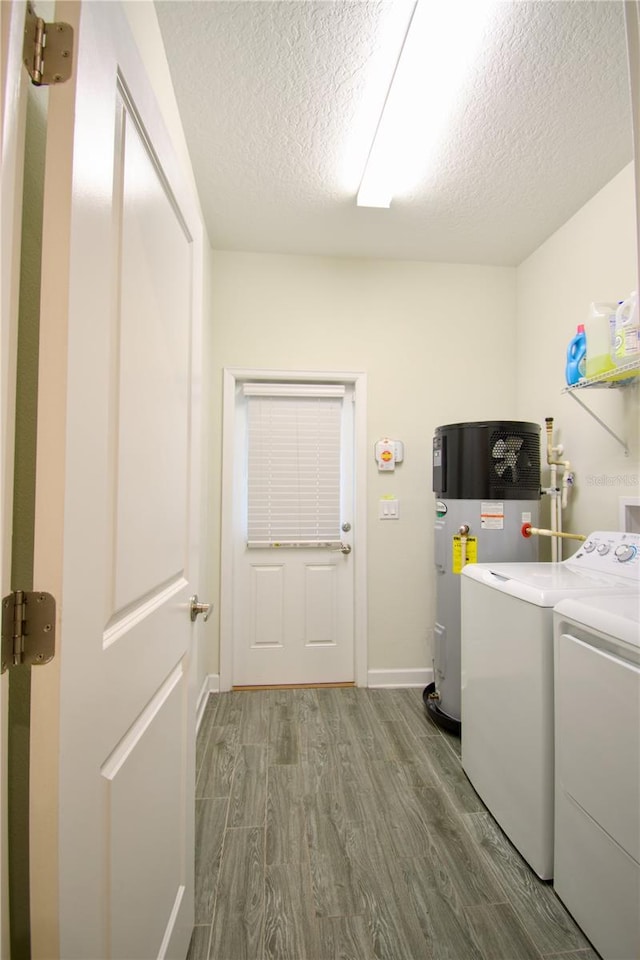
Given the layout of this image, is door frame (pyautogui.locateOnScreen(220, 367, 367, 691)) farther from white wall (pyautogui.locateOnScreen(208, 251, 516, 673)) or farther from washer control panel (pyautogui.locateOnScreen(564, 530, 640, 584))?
washer control panel (pyautogui.locateOnScreen(564, 530, 640, 584))

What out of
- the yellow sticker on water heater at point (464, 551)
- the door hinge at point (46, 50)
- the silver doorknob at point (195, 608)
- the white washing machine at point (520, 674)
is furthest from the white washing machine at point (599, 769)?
the door hinge at point (46, 50)

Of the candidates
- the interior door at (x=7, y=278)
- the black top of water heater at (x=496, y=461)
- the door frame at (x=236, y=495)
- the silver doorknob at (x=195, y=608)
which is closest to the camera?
the interior door at (x=7, y=278)

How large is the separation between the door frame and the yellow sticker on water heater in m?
0.66

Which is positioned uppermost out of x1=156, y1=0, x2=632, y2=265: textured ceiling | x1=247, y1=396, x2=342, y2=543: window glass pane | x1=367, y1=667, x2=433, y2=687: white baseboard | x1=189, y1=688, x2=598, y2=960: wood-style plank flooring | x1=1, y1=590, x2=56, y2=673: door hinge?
x1=156, y1=0, x2=632, y2=265: textured ceiling

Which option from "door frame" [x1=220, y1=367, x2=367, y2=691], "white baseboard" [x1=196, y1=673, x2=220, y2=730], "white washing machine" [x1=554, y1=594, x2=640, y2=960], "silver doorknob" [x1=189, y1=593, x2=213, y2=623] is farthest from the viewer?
"door frame" [x1=220, y1=367, x2=367, y2=691]

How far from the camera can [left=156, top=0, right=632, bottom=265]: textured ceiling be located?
130 centimetres

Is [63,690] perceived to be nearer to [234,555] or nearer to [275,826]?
[275,826]

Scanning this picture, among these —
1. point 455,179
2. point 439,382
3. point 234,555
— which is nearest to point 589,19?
point 455,179

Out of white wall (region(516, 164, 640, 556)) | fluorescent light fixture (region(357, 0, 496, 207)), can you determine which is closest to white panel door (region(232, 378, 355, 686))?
white wall (region(516, 164, 640, 556))

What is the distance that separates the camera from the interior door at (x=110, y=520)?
515 millimetres

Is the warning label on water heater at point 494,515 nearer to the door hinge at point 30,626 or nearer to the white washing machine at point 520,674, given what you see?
the white washing machine at point 520,674

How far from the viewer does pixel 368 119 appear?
1633 millimetres

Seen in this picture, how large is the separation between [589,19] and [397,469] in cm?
200

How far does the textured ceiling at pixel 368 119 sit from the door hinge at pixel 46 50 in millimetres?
1140
